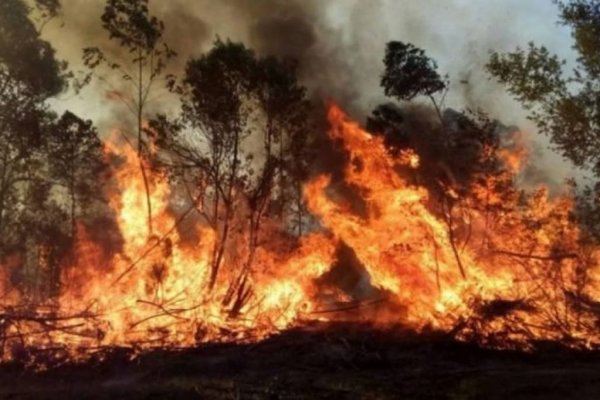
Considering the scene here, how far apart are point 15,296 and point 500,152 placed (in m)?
23.7

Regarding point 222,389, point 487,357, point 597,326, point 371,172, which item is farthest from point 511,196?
point 222,389

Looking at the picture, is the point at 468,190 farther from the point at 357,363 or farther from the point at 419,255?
the point at 357,363

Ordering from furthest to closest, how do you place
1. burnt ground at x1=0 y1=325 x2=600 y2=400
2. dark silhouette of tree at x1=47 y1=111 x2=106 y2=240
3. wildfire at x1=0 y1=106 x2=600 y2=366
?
dark silhouette of tree at x1=47 y1=111 x2=106 y2=240
wildfire at x1=0 y1=106 x2=600 y2=366
burnt ground at x1=0 y1=325 x2=600 y2=400

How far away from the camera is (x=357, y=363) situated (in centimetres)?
1644

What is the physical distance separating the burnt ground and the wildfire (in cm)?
90

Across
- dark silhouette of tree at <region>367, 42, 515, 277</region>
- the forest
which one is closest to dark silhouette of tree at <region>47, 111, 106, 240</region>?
the forest

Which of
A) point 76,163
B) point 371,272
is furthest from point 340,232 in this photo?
point 76,163

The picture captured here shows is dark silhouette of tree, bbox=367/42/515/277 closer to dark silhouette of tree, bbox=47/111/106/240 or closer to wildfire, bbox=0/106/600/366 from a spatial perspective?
wildfire, bbox=0/106/600/366

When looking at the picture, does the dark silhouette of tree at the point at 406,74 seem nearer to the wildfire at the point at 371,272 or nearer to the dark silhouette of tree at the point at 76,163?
the wildfire at the point at 371,272

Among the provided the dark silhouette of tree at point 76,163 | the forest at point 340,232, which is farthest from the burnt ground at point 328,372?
the dark silhouette of tree at point 76,163

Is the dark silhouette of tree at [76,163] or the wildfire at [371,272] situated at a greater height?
the dark silhouette of tree at [76,163]

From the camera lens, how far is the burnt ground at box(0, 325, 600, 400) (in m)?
13.3

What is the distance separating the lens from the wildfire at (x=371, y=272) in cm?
1780

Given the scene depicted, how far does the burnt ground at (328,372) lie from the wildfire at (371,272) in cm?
90
